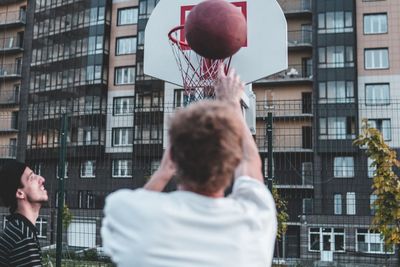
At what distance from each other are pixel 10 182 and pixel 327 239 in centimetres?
2537

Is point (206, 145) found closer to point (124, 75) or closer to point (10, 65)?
point (124, 75)

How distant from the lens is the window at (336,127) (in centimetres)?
2794

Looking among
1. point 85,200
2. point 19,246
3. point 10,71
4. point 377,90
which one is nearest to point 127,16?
point 10,71

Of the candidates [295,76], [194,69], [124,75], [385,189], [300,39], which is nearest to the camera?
[194,69]

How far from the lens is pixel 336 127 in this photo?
27.9 meters

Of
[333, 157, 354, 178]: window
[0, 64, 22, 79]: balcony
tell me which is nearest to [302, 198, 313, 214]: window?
[333, 157, 354, 178]: window

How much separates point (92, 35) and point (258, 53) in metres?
30.5

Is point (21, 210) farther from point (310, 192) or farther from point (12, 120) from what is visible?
point (12, 120)

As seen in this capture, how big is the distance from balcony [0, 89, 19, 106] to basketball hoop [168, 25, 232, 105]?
110 ft

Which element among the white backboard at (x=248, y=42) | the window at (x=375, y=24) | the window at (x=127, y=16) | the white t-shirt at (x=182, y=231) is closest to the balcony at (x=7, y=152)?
the window at (x=127, y=16)

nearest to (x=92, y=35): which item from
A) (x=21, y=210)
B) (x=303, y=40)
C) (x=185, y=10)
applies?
(x=303, y=40)

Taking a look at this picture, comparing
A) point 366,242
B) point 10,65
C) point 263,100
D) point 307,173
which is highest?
point 10,65

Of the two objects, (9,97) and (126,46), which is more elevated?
(126,46)

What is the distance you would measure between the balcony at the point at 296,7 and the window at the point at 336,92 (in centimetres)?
487
